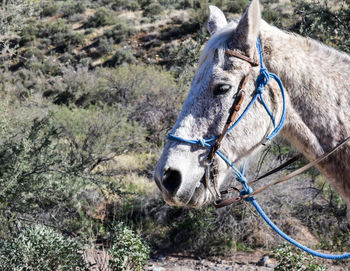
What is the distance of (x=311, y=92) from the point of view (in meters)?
2.37

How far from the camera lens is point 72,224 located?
734cm

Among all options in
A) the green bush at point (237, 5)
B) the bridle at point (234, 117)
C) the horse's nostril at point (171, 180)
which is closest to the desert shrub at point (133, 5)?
the green bush at point (237, 5)

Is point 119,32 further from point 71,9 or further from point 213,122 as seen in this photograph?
point 213,122

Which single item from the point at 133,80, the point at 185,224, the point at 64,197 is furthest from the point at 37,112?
the point at 133,80

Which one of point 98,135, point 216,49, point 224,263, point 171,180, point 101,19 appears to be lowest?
point 101,19

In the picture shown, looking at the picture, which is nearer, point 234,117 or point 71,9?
point 234,117

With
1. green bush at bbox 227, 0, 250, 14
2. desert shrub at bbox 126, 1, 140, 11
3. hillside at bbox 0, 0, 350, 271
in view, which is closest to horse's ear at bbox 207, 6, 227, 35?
hillside at bbox 0, 0, 350, 271

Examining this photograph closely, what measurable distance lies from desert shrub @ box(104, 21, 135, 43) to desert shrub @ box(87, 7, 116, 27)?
2.45 meters

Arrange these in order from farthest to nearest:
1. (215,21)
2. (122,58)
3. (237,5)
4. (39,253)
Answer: (237,5), (122,58), (39,253), (215,21)

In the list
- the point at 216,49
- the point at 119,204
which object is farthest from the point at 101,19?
the point at 216,49

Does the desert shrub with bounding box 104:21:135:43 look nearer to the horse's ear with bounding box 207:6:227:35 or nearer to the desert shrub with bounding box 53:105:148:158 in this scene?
the desert shrub with bounding box 53:105:148:158

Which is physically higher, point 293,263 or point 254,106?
point 254,106

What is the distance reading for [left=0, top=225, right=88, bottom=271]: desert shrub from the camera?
4.43 meters

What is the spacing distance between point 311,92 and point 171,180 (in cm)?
117
